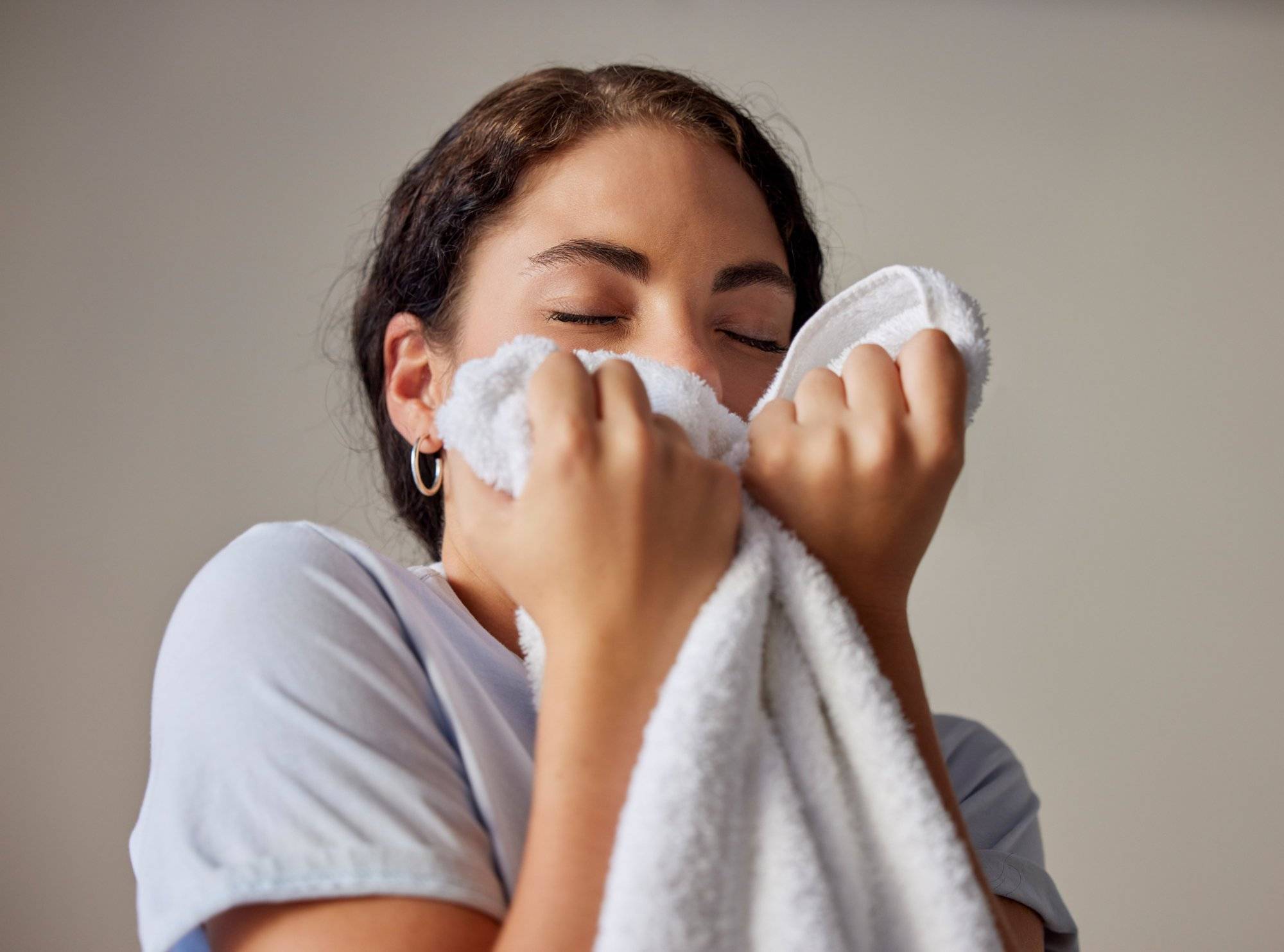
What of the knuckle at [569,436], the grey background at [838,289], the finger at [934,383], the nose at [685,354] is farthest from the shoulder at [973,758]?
the grey background at [838,289]

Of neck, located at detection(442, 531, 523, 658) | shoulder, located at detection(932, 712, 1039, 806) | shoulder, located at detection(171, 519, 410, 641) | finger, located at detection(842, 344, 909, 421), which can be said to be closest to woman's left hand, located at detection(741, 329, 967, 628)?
finger, located at detection(842, 344, 909, 421)

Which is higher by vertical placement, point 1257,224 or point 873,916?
point 1257,224

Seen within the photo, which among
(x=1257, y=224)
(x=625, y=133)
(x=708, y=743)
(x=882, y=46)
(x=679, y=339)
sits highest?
(x=882, y=46)

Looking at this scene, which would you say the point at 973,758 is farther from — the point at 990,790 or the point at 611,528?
the point at 611,528

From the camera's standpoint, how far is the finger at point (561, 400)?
410 mm

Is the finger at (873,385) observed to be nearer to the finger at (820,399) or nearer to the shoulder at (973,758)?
the finger at (820,399)

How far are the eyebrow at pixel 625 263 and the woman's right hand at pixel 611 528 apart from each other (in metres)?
0.33

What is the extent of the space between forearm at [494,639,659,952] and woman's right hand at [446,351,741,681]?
0.04ft

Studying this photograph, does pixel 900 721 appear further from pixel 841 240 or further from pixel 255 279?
pixel 841 240

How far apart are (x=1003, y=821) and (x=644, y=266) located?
527 millimetres

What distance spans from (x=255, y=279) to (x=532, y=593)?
113cm

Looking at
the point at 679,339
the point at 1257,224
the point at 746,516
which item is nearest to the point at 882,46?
the point at 1257,224

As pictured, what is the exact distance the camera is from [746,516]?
453mm

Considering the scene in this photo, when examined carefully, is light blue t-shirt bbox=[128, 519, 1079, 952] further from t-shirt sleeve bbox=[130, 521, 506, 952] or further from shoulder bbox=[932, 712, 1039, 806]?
shoulder bbox=[932, 712, 1039, 806]
